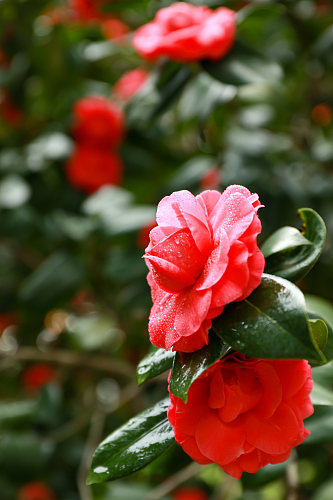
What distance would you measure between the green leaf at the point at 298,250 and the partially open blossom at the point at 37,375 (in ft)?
4.16

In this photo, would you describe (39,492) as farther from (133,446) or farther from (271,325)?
(271,325)

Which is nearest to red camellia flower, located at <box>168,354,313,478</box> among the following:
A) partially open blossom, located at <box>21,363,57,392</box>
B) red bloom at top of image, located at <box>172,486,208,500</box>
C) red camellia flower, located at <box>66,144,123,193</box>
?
red camellia flower, located at <box>66,144,123,193</box>

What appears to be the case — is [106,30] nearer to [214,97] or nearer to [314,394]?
[214,97]

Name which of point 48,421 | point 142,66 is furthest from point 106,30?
point 48,421

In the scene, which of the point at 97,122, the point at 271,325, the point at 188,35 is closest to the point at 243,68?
the point at 188,35

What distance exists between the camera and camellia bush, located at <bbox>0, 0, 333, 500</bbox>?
18.2 inches

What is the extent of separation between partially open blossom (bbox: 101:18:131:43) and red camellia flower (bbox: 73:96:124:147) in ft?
1.25

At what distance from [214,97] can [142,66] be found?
26.0 inches

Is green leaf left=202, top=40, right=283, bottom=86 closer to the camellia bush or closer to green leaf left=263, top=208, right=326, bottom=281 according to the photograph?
the camellia bush

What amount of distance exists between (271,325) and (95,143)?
40.2 inches

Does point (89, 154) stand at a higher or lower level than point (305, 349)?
lower

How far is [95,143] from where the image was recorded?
1.37 meters

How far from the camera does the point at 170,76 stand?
39.3 inches

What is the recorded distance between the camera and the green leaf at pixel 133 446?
511 millimetres
